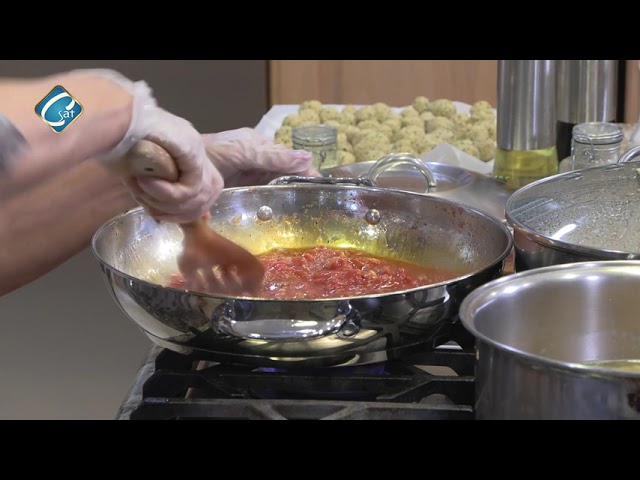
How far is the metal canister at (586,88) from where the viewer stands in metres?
1.79

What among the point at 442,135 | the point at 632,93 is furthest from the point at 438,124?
the point at 632,93

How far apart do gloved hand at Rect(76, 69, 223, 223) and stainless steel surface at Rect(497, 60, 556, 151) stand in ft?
2.39

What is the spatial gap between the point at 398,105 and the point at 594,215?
2417mm

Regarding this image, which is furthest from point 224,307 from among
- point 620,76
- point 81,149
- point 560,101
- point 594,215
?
point 620,76

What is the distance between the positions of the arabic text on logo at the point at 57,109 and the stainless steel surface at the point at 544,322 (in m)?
0.46

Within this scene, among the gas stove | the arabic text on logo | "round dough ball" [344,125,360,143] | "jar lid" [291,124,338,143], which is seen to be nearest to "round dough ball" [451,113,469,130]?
"round dough ball" [344,125,360,143]

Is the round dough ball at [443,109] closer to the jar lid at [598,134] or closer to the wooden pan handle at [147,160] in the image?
the jar lid at [598,134]

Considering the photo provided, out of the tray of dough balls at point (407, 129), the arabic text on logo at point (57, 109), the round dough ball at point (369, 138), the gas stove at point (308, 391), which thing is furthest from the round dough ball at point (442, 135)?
the arabic text on logo at point (57, 109)

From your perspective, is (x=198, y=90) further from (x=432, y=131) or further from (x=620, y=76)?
(x=432, y=131)

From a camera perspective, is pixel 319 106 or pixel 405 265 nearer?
pixel 405 265

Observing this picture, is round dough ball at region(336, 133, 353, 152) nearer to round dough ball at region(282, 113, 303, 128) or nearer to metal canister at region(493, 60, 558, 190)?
round dough ball at region(282, 113, 303, 128)

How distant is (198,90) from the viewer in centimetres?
472

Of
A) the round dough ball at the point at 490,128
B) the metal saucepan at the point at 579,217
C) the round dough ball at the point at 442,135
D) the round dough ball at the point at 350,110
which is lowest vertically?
the round dough ball at the point at 442,135

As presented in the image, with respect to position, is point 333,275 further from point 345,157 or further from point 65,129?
point 345,157
